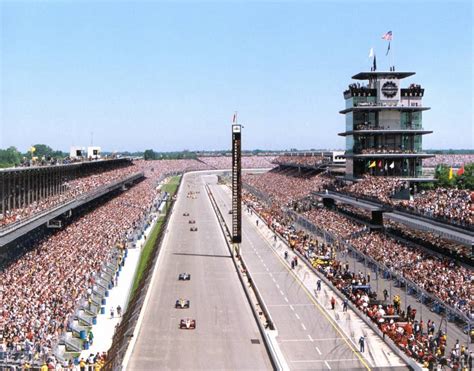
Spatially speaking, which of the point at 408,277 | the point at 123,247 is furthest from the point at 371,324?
the point at 123,247

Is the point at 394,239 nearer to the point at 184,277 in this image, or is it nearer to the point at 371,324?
the point at 184,277

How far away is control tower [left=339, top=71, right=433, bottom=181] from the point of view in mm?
75750

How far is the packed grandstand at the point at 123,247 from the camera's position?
3111 cm

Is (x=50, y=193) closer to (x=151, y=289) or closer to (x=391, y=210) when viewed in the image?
(x=151, y=289)

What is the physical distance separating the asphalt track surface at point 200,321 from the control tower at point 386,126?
77.6ft

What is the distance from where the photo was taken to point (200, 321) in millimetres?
35438

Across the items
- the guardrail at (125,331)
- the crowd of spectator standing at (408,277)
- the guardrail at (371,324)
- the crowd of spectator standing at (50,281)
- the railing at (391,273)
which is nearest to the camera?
the guardrail at (125,331)

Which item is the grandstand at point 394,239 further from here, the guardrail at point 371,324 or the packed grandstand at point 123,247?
the guardrail at point 371,324

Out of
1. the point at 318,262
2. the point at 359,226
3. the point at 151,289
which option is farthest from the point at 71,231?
the point at 359,226

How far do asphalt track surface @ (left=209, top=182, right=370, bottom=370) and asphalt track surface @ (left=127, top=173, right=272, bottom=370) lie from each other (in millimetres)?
1354

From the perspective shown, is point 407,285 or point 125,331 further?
point 407,285

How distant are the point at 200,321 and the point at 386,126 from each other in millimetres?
47245

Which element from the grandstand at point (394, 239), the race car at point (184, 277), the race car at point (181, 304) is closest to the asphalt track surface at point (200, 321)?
the race car at point (181, 304)

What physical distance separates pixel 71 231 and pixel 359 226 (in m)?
25.6
